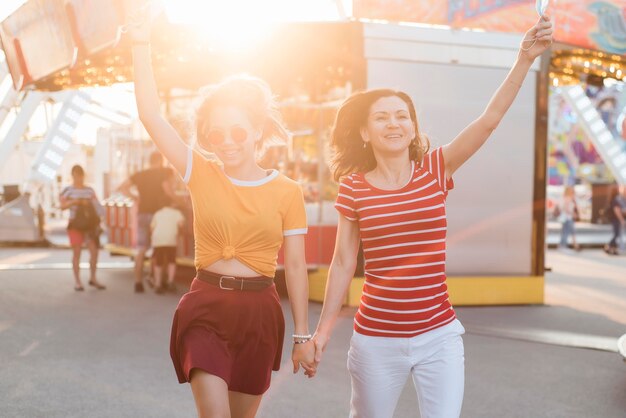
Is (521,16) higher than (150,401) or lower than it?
higher

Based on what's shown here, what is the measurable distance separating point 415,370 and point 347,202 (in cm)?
67

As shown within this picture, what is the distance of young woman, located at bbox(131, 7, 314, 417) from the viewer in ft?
8.73

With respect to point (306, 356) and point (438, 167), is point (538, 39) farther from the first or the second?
point (306, 356)

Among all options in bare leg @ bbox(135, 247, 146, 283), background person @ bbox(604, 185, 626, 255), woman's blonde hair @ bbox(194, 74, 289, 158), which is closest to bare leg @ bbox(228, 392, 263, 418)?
woman's blonde hair @ bbox(194, 74, 289, 158)

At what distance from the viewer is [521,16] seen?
355 inches

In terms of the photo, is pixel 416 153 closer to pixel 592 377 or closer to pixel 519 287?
pixel 592 377

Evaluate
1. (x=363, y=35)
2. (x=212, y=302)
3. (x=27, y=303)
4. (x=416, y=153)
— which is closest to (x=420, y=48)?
(x=363, y=35)

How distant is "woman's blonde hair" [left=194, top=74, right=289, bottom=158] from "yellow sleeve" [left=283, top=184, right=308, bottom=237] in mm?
286

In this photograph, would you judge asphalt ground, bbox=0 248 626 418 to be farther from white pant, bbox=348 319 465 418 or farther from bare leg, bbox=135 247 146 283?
white pant, bbox=348 319 465 418

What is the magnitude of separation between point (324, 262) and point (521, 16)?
3.88m

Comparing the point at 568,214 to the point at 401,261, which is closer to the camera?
the point at 401,261

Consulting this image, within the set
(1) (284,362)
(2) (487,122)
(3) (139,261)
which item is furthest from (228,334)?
(3) (139,261)

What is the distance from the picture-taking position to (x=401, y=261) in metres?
2.74

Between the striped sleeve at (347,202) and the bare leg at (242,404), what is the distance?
75 cm
